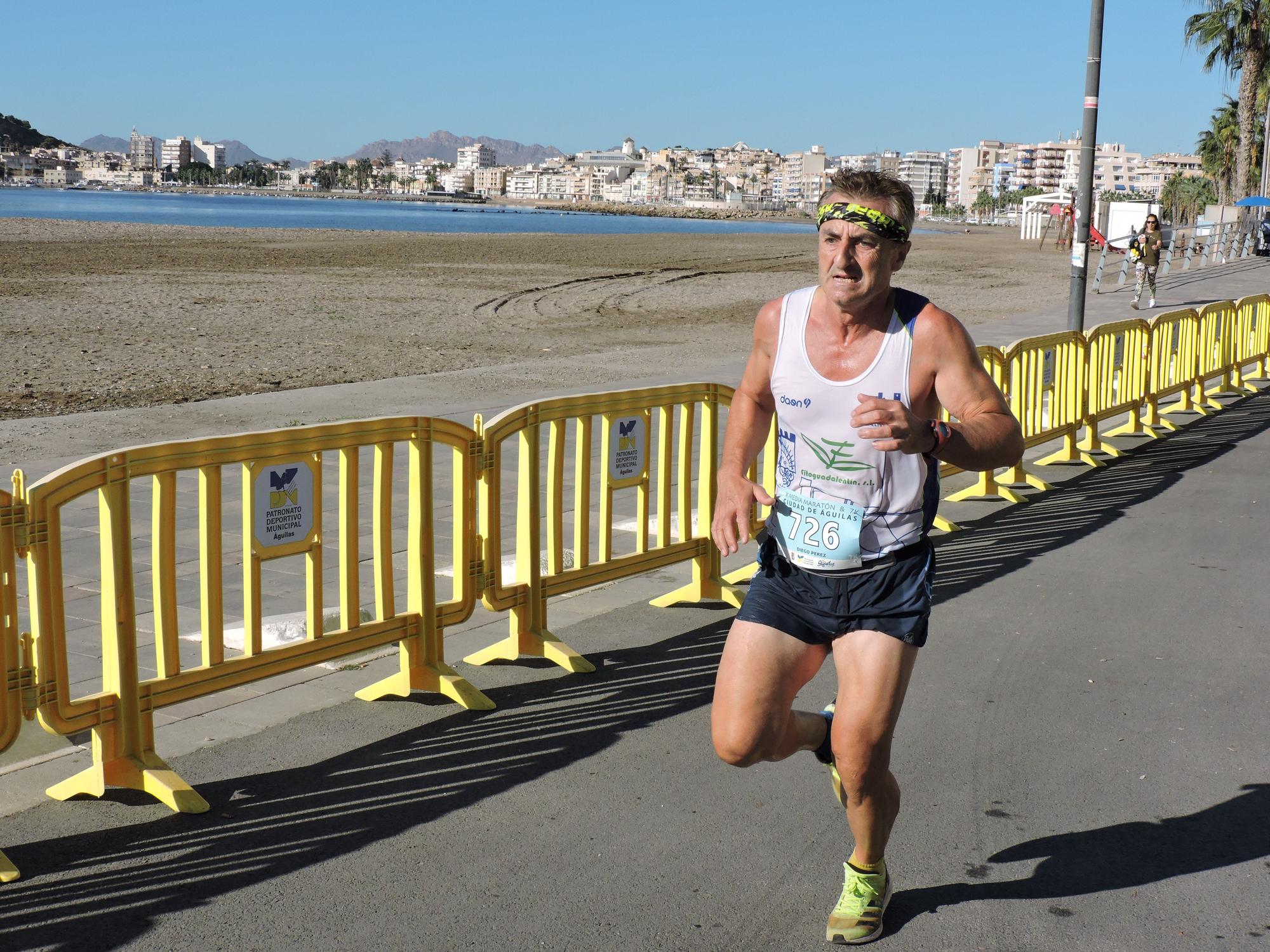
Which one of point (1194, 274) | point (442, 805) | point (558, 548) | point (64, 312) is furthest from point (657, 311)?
point (442, 805)

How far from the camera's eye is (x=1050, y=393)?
37.0 feet

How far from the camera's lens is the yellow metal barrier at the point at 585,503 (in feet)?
18.9

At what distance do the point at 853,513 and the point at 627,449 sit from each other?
3021mm

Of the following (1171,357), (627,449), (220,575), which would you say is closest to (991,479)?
(627,449)

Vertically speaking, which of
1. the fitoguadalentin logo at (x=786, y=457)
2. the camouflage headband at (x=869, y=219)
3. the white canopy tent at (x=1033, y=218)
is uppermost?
the white canopy tent at (x=1033, y=218)

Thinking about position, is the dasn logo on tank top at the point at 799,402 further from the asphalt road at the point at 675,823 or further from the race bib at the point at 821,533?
the asphalt road at the point at 675,823

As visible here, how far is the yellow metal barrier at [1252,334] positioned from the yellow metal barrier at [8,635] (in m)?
14.9

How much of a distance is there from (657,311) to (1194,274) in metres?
19.6

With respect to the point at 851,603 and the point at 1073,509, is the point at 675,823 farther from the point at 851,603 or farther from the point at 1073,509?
the point at 1073,509

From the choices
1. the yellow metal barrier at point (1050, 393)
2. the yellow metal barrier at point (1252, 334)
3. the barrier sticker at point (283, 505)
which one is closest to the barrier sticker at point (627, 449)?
the barrier sticker at point (283, 505)

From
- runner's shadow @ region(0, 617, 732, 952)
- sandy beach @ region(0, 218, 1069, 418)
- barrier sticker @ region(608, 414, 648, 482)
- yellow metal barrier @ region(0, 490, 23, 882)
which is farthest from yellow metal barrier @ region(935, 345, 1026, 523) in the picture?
yellow metal barrier @ region(0, 490, 23, 882)

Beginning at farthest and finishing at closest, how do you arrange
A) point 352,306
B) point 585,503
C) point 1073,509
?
point 352,306 → point 1073,509 → point 585,503

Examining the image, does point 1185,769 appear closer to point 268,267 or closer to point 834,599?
point 834,599

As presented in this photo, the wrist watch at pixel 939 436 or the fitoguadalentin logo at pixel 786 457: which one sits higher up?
the wrist watch at pixel 939 436
